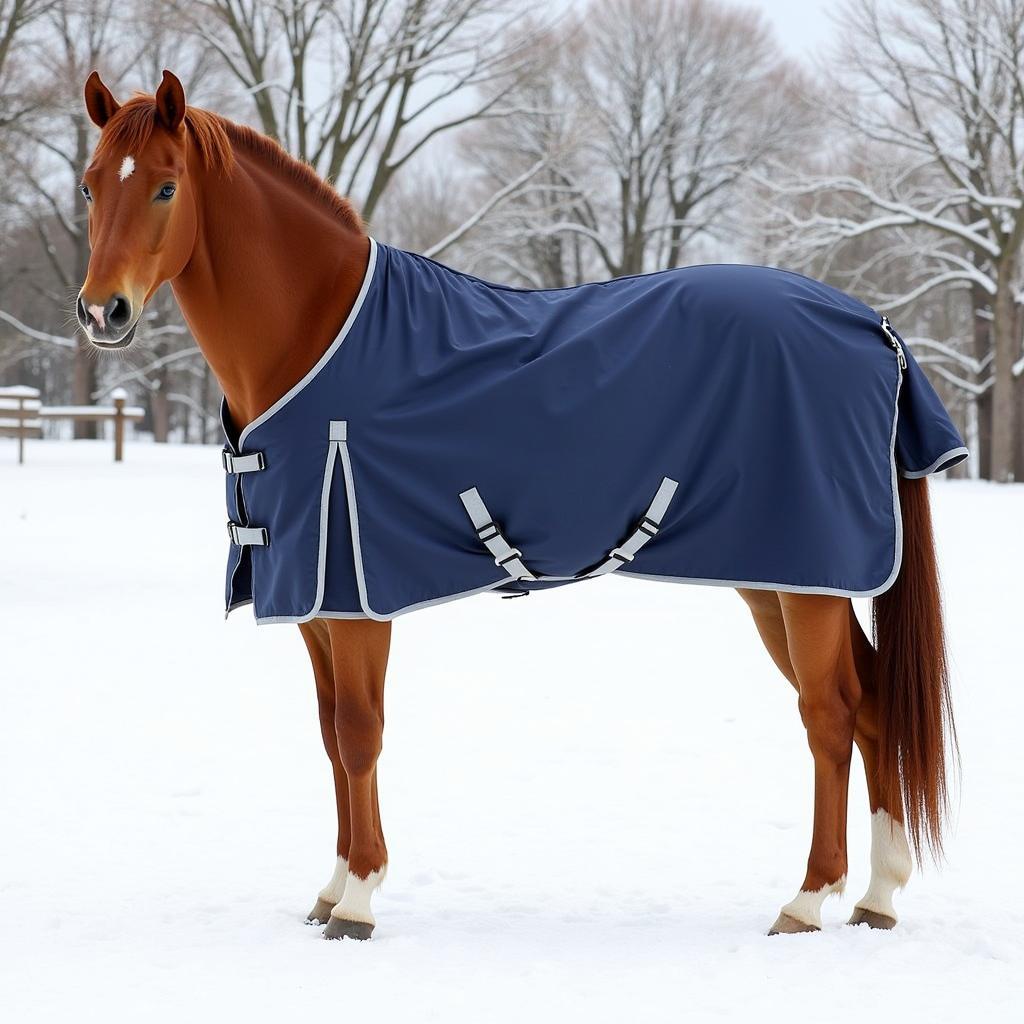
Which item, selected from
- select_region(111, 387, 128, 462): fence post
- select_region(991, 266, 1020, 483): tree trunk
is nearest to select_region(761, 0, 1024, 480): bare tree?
select_region(991, 266, 1020, 483): tree trunk

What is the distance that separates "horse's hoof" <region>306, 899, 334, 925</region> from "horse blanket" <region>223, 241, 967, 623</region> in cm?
85

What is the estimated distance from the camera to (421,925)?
3.17 metres

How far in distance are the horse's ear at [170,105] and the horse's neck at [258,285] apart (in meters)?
0.17

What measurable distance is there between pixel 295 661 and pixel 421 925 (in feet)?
11.6

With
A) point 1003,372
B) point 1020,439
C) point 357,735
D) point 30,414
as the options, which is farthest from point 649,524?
point 1020,439

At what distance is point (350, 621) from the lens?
304 centimetres

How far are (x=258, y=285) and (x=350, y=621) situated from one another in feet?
3.14

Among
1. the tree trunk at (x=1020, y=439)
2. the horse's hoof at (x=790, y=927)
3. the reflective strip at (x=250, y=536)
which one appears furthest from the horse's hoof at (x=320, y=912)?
the tree trunk at (x=1020, y=439)

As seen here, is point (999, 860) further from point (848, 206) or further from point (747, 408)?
point (848, 206)

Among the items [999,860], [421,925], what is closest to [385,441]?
[421,925]

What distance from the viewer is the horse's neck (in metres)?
3.09

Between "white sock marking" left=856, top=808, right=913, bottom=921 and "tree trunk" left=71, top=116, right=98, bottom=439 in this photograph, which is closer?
"white sock marking" left=856, top=808, right=913, bottom=921

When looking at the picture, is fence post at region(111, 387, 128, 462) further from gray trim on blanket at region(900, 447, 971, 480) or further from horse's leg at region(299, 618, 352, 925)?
gray trim on blanket at region(900, 447, 971, 480)

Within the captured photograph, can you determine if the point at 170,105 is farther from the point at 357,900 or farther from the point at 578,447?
the point at 357,900
